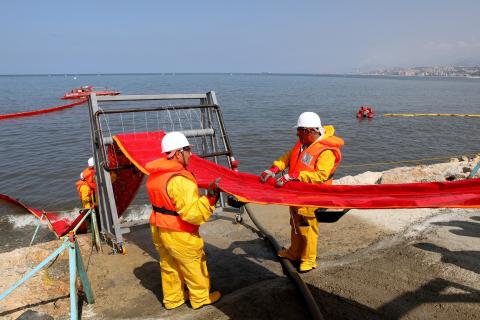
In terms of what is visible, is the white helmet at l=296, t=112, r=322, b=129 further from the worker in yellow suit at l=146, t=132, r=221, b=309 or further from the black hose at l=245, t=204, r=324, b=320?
the black hose at l=245, t=204, r=324, b=320

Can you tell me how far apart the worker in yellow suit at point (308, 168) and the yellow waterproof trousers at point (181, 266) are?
3.79 ft

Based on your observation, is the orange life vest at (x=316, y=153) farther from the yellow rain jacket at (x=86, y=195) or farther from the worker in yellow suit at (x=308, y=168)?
the yellow rain jacket at (x=86, y=195)

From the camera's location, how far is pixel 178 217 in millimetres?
3576

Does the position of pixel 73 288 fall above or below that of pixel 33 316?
above

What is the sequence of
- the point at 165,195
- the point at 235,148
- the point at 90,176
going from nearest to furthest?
the point at 165,195
the point at 90,176
the point at 235,148

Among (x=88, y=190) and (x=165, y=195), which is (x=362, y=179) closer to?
(x=88, y=190)

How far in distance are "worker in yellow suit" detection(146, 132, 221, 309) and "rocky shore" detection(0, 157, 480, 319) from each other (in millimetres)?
291

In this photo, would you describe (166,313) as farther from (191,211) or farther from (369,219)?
(369,219)

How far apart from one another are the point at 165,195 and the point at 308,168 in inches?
72.7

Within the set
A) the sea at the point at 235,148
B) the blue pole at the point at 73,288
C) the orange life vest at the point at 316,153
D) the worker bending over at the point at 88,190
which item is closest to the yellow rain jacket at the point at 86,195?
the worker bending over at the point at 88,190

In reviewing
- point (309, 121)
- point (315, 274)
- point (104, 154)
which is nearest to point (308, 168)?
point (309, 121)

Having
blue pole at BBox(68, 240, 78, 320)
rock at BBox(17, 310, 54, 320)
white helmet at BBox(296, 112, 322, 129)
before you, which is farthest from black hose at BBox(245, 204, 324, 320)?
rock at BBox(17, 310, 54, 320)

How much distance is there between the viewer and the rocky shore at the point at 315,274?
3.84 metres

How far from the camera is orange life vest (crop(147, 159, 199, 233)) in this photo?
3513mm
